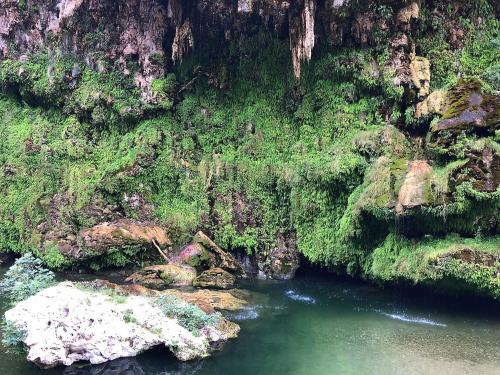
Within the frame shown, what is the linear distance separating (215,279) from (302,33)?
1199 centimetres

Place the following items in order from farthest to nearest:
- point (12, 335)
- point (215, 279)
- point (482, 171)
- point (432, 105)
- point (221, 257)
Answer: point (221, 257) → point (215, 279) → point (432, 105) → point (482, 171) → point (12, 335)

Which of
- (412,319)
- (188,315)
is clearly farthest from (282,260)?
(188,315)

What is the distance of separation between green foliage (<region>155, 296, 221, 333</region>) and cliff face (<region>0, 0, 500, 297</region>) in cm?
672

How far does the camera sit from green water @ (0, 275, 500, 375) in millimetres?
12664

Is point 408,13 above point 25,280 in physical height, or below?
above

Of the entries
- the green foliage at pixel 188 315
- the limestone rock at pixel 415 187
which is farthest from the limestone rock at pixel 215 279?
the limestone rock at pixel 415 187

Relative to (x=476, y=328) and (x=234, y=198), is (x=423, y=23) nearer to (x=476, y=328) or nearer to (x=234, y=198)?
(x=234, y=198)

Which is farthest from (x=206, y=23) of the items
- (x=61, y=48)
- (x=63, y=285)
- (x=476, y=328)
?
(x=476, y=328)

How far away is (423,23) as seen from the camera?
21.3m

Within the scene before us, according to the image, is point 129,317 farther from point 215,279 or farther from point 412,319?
point 412,319

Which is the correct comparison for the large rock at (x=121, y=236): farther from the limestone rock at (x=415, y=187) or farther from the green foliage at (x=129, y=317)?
the limestone rock at (x=415, y=187)

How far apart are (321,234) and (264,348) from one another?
751 cm

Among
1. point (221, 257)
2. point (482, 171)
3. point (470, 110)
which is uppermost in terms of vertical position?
point (470, 110)

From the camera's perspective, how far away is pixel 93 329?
42.7ft
